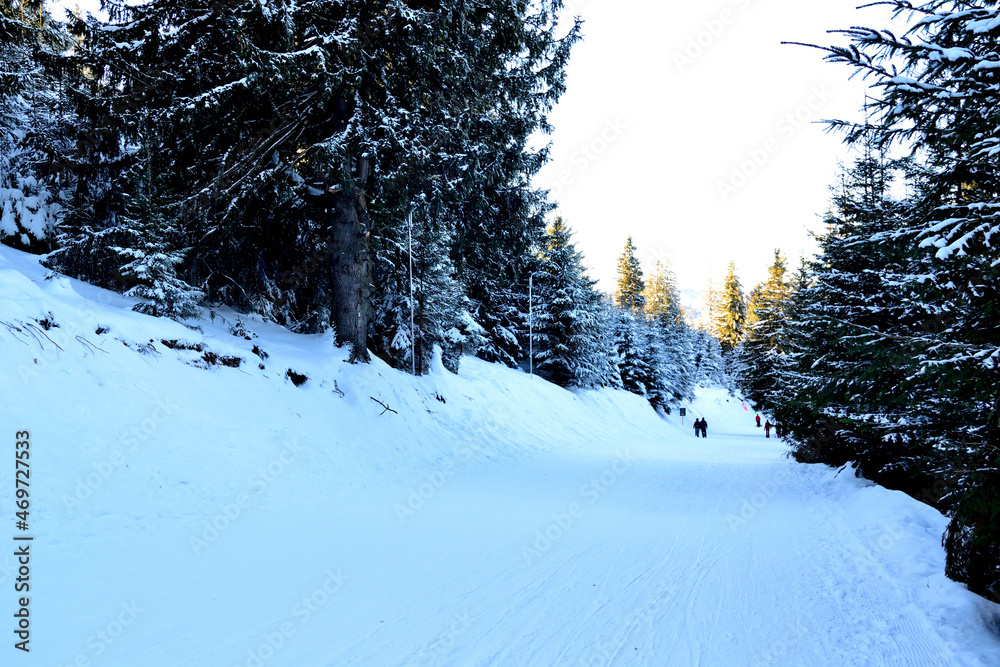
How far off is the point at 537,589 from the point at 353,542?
2314 millimetres

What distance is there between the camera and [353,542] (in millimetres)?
5547

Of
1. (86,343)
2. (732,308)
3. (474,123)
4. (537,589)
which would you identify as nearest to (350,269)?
(474,123)

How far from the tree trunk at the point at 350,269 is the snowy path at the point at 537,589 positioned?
505 cm

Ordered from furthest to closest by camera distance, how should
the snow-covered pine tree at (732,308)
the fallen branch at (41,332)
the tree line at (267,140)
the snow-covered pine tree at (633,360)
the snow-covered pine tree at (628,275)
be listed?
the snow-covered pine tree at (732,308) < the snow-covered pine tree at (628,275) < the snow-covered pine tree at (633,360) < the tree line at (267,140) < the fallen branch at (41,332)

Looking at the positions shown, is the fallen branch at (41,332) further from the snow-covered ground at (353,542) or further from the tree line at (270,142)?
the tree line at (270,142)

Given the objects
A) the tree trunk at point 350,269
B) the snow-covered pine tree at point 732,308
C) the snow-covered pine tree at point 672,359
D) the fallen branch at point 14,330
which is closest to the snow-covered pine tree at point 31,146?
the tree trunk at point 350,269

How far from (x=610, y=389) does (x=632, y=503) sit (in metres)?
21.7

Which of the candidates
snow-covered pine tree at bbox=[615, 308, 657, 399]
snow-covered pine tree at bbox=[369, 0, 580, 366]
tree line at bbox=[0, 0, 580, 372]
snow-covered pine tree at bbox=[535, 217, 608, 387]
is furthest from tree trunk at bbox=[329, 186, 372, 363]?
snow-covered pine tree at bbox=[615, 308, 657, 399]

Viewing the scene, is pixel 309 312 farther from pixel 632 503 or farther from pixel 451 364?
pixel 632 503

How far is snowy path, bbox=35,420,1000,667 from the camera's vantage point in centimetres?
323

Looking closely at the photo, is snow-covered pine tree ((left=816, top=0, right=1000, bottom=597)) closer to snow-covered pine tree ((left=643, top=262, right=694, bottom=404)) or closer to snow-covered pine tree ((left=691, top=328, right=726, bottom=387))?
snow-covered pine tree ((left=643, top=262, right=694, bottom=404))

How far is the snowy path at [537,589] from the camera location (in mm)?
3227

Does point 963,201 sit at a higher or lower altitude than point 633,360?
lower

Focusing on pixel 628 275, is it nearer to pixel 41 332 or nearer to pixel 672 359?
pixel 672 359
